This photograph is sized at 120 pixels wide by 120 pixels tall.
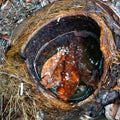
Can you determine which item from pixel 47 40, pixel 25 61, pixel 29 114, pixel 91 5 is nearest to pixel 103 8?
pixel 91 5

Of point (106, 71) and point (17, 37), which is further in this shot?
point (17, 37)

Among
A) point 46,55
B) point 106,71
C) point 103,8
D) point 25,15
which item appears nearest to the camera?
point 106,71

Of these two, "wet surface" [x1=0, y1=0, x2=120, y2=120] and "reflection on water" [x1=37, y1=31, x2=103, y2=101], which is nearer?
"wet surface" [x1=0, y1=0, x2=120, y2=120]

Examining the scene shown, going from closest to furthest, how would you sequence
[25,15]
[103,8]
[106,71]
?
[106,71]
[103,8]
[25,15]

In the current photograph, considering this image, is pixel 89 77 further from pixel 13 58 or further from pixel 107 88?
pixel 13 58

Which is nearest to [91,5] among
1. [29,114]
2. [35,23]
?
[35,23]

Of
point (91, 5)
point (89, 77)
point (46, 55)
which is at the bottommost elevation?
point (89, 77)

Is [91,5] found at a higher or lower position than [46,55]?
higher

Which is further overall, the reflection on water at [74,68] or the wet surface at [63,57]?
the reflection on water at [74,68]

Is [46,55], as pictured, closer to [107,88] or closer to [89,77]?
[89,77]
